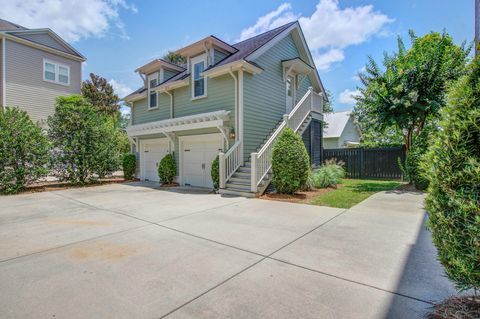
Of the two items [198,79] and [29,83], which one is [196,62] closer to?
[198,79]

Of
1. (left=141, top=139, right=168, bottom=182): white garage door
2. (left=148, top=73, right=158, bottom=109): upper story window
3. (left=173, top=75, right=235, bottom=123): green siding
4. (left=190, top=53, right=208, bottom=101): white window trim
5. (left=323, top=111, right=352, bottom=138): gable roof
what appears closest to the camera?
(left=173, top=75, right=235, bottom=123): green siding

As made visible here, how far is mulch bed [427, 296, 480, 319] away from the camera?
6.63ft

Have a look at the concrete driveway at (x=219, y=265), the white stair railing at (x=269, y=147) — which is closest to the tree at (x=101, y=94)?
the white stair railing at (x=269, y=147)

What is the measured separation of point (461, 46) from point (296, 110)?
6.38 meters

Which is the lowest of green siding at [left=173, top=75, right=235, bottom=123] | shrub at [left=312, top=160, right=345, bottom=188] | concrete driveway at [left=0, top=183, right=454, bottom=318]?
concrete driveway at [left=0, top=183, right=454, bottom=318]

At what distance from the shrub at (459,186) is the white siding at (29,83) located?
61.6 feet

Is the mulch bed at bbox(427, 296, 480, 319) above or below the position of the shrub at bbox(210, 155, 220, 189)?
below

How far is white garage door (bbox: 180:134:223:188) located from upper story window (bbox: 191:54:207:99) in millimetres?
2047

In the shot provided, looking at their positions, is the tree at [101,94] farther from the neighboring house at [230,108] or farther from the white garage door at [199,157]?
the white garage door at [199,157]

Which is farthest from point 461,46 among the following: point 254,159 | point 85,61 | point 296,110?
point 85,61

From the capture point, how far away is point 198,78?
1145 centimetres

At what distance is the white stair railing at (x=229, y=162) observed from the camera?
30.1 ft

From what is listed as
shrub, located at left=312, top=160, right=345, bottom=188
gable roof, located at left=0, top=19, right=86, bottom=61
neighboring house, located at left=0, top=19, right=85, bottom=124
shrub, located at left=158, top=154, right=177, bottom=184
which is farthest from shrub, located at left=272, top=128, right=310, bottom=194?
Answer: gable roof, located at left=0, top=19, right=86, bottom=61

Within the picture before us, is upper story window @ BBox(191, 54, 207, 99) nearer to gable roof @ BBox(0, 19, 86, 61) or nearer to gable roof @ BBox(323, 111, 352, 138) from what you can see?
gable roof @ BBox(0, 19, 86, 61)
